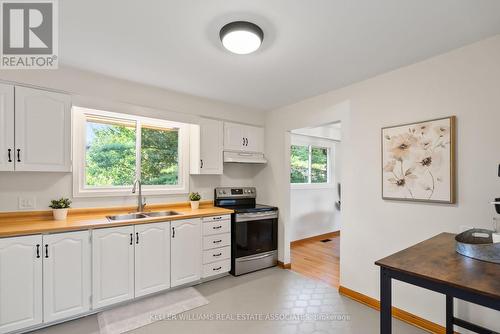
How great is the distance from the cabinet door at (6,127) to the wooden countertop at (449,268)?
2.98 meters

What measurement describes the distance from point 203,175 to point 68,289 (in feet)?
6.54

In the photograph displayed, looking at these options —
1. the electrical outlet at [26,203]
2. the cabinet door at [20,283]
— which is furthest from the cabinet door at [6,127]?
the cabinet door at [20,283]

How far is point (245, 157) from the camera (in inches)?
149

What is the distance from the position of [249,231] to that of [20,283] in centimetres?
236

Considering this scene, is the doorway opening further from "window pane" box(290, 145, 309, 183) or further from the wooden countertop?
the wooden countertop

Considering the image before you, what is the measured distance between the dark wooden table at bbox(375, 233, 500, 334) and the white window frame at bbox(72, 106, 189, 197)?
9.06 feet

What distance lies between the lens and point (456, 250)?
1526mm

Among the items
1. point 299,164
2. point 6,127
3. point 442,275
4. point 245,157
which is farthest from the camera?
point 299,164

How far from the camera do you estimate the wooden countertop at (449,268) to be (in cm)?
107

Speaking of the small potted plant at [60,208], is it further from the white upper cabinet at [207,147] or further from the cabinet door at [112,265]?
the white upper cabinet at [207,147]

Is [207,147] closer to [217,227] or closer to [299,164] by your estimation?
[217,227]

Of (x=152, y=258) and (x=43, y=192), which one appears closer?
(x=43, y=192)

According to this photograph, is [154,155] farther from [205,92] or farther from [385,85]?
[385,85]

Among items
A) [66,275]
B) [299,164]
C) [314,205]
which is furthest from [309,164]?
[66,275]
